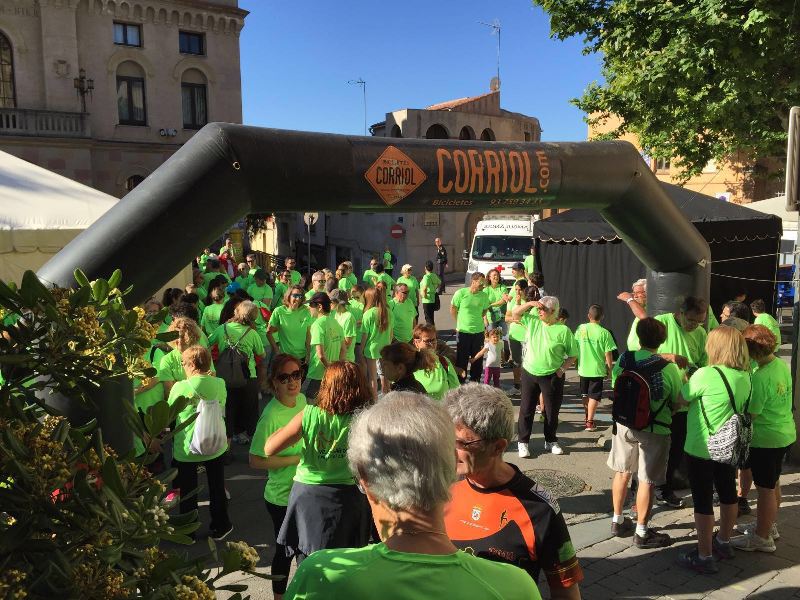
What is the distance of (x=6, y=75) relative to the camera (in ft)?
76.9

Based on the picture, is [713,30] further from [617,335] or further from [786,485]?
[786,485]

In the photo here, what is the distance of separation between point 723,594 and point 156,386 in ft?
14.7

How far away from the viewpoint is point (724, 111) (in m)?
12.7

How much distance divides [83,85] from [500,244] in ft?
54.3

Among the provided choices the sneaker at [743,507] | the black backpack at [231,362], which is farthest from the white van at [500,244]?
the sneaker at [743,507]

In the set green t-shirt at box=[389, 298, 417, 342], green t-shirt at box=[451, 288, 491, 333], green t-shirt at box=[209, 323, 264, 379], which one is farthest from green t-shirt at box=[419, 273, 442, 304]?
green t-shirt at box=[209, 323, 264, 379]

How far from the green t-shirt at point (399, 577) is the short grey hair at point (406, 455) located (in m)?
0.16

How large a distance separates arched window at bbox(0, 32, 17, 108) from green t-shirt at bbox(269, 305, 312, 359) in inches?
804

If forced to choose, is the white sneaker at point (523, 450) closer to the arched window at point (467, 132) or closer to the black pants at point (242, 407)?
the black pants at point (242, 407)

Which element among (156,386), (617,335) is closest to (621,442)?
(156,386)

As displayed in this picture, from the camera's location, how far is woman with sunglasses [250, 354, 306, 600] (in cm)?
418

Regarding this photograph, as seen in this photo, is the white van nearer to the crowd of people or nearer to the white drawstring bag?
the crowd of people

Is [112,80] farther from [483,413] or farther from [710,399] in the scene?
[483,413]

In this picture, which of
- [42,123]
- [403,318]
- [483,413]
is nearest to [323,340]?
[403,318]
